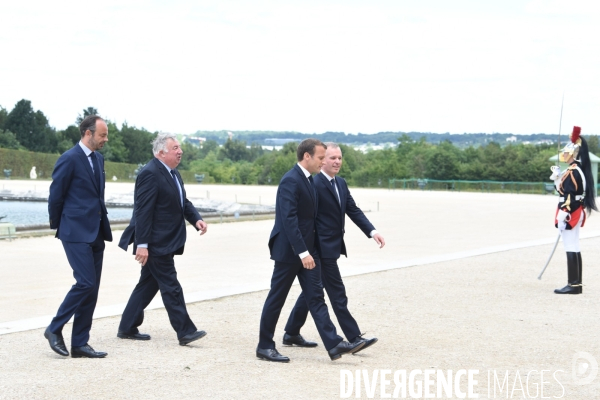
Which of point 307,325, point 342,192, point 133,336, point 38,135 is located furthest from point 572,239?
point 38,135

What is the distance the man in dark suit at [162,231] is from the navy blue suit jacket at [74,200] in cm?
43

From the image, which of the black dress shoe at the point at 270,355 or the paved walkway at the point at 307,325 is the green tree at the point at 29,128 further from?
the black dress shoe at the point at 270,355

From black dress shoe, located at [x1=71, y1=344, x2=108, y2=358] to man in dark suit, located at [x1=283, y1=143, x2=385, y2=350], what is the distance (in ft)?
5.33

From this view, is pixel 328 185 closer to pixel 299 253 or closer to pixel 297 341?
pixel 299 253

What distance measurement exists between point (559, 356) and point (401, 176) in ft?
242

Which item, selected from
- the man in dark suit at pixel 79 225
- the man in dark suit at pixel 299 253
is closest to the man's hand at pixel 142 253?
the man in dark suit at pixel 79 225

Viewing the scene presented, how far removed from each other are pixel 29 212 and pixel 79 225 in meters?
26.2

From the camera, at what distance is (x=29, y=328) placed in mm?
8258

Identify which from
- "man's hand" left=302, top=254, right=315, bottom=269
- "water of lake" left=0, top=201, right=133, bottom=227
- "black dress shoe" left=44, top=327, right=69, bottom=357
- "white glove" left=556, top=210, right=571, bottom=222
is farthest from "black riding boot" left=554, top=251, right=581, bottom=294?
"water of lake" left=0, top=201, right=133, bottom=227

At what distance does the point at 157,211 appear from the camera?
7750mm

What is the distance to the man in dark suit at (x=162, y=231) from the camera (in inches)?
299

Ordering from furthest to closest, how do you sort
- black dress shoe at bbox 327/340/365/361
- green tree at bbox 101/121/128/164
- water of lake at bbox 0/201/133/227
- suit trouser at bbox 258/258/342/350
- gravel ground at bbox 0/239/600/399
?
green tree at bbox 101/121/128/164
water of lake at bbox 0/201/133/227
suit trouser at bbox 258/258/342/350
black dress shoe at bbox 327/340/365/361
gravel ground at bbox 0/239/600/399

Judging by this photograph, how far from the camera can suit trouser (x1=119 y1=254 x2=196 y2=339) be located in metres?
7.59

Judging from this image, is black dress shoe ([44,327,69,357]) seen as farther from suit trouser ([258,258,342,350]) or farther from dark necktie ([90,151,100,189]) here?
suit trouser ([258,258,342,350])
